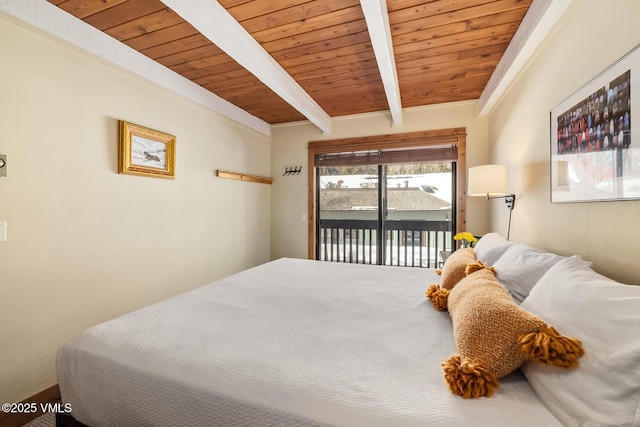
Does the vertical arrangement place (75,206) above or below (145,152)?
below

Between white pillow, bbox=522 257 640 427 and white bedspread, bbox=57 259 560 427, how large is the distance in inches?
2.4

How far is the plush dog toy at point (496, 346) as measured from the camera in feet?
2.32

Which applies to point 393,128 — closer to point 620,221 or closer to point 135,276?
point 620,221

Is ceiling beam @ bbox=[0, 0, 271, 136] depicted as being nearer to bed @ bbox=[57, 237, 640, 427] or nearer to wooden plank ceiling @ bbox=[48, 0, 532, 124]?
wooden plank ceiling @ bbox=[48, 0, 532, 124]

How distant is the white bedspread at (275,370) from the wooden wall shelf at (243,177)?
190 centimetres

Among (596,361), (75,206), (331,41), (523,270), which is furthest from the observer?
(331,41)

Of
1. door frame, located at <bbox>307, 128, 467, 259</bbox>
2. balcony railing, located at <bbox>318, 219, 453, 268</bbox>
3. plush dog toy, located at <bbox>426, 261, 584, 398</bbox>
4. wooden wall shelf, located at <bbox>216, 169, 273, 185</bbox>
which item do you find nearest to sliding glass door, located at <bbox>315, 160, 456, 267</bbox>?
balcony railing, located at <bbox>318, 219, 453, 268</bbox>

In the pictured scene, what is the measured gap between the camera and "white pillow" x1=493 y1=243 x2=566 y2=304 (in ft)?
3.92

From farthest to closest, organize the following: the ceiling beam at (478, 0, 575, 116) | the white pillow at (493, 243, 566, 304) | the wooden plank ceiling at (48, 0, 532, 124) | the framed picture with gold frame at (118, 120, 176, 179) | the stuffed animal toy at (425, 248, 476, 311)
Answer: the framed picture with gold frame at (118, 120, 176, 179) → the wooden plank ceiling at (48, 0, 532, 124) → the ceiling beam at (478, 0, 575, 116) → the stuffed animal toy at (425, 248, 476, 311) → the white pillow at (493, 243, 566, 304)

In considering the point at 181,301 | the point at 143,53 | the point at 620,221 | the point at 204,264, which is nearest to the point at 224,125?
the point at 143,53

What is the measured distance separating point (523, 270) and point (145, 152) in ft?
8.84

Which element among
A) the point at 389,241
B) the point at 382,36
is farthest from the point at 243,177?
the point at 382,36

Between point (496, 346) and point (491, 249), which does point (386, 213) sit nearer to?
point (491, 249)

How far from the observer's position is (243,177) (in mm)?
3422
